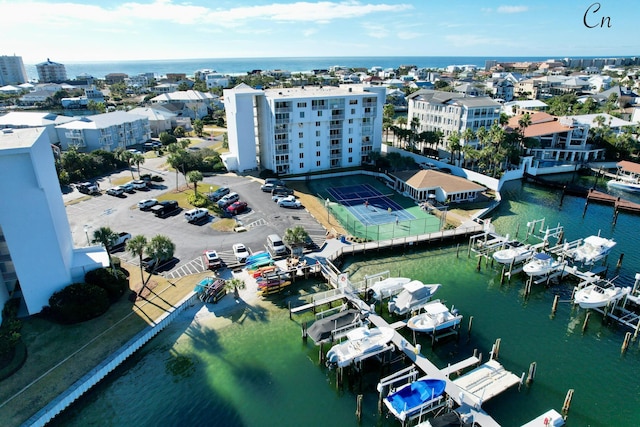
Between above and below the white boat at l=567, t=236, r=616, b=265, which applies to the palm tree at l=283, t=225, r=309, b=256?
above

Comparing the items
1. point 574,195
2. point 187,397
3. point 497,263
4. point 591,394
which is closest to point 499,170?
point 574,195

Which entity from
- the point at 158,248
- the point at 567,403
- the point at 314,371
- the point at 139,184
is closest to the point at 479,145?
the point at 567,403

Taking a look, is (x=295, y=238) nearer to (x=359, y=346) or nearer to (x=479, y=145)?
(x=359, y=346)

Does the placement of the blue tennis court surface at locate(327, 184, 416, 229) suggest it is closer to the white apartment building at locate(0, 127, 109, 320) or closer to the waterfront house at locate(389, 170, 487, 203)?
the waterfront house at locate(389, 170, 487, 203)

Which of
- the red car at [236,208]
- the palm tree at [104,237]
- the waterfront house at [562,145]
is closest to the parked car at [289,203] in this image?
the red car at [236,208]

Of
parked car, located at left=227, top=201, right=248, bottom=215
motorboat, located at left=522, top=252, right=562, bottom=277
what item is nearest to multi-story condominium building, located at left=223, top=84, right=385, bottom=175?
parked car, located at left=227, top=201, right=248, bottom=215

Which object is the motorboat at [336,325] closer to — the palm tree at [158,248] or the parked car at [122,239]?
the palm tree at [158,248]

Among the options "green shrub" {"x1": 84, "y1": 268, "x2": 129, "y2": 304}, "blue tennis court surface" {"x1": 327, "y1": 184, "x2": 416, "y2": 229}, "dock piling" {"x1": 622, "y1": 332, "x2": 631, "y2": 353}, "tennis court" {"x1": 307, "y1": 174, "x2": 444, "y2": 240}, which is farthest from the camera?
"blue tennis court surface" {"x1": 327, "y1": 184, "x2": 416, "y2": 229}

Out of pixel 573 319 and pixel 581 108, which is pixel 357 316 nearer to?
pixel 573 319
